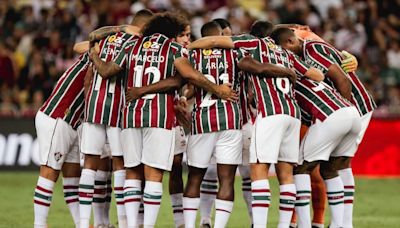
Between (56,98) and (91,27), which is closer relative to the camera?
(56,98)

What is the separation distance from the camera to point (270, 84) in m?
10.9

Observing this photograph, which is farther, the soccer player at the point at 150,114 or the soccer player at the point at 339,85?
the soccer player at the point at 339,85

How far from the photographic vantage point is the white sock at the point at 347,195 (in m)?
11.7

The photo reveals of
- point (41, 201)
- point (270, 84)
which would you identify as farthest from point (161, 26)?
point (41, 201)

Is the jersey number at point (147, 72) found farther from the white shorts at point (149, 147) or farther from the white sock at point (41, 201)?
the white sock at point (41, 201)

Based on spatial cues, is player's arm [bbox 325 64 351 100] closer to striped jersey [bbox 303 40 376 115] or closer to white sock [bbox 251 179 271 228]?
striped jersey [bbox 303 40 376 115]

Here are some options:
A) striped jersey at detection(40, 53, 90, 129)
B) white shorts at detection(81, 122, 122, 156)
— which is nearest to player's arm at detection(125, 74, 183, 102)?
white shorts at detection(81, 122, 122, 156)

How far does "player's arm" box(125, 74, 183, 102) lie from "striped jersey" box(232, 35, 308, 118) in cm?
72

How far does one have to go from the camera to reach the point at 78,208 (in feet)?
38.4

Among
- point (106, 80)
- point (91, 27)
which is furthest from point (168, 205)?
point (91, 27)

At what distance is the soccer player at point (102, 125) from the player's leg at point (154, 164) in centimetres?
51

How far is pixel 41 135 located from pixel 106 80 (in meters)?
0.96

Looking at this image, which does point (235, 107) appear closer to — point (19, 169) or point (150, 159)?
point (150, 159)

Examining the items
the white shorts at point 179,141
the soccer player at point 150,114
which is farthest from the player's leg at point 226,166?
the white shorts at point 179,141
